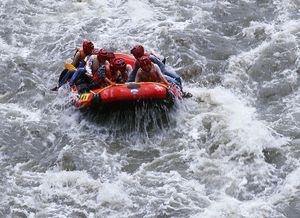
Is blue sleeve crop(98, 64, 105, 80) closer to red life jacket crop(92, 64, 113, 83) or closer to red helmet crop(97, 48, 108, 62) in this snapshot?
red life jacket crop(92, 64, 113, 83)

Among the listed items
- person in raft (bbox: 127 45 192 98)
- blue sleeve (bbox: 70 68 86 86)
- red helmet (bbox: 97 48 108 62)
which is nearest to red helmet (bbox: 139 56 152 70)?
person in raft (bbox: 127 45 192 98)

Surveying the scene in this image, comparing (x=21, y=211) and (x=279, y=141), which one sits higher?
(x=279, y=141)

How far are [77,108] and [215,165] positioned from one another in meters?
2.95

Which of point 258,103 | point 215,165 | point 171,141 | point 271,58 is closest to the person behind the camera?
point 215,165

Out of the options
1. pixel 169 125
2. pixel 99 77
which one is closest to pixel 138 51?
pixel 99 77

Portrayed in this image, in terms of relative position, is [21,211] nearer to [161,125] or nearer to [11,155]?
[11,155]

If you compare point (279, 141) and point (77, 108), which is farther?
point (77, 108)

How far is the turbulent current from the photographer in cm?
886

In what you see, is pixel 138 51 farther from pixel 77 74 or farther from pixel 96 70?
pixel 77 74

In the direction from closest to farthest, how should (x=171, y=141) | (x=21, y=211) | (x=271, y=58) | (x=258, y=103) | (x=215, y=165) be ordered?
(x=21, y=211) < (x=215, y=165) < (x=171, y=141) < (x=258, y=103) < (x=271, y=58)

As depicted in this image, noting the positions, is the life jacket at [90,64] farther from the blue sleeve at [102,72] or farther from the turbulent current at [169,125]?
the turbulent current at [169,125]

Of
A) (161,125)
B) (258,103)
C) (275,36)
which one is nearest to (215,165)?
(161,125)

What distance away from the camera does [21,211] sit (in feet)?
28.4

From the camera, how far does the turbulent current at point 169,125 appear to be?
8859mm
